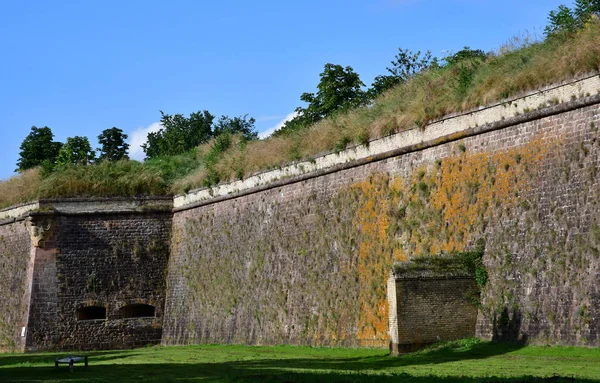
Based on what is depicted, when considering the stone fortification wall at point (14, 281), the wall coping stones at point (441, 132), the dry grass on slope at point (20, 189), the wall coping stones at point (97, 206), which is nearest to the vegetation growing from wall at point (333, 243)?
the wall coping stones at point (441, 132)

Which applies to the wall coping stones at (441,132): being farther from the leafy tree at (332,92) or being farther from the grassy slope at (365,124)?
the leafy tree at (332,92)

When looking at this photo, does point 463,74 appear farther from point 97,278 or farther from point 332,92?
point 332,92

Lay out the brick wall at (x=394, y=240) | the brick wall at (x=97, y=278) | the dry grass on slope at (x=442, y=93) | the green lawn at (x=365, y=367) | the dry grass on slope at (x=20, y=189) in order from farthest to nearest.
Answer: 1. the dry grass on slope at (x=20, y=189)
2. the brick wall at (x=97, y=278)
3. the dry grass on slope at (x=442, y=93)
4. the brick wall at (x=394, y=240)
5. the green lawn at (x=365, y=367)

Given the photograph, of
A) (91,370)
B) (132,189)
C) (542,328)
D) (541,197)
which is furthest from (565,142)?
(132,189)

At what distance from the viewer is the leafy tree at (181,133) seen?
6762 centimetres

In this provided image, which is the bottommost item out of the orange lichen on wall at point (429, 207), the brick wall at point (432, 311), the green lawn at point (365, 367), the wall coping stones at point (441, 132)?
the green lawn at point (365, 367)

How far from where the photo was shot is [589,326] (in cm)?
1770

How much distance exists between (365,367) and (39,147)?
49.8 meters

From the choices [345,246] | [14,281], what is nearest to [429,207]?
[345,246]

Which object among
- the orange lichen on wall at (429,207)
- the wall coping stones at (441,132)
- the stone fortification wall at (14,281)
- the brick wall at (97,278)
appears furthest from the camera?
the stone fortification wall at (14,281)

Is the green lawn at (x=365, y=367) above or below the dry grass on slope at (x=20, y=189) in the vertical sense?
below

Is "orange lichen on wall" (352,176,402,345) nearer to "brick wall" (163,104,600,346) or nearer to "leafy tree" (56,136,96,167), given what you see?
"brick wall" (163,104,600,346)

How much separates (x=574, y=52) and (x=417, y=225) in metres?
5.60

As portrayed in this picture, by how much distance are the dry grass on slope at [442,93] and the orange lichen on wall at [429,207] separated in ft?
4.24
